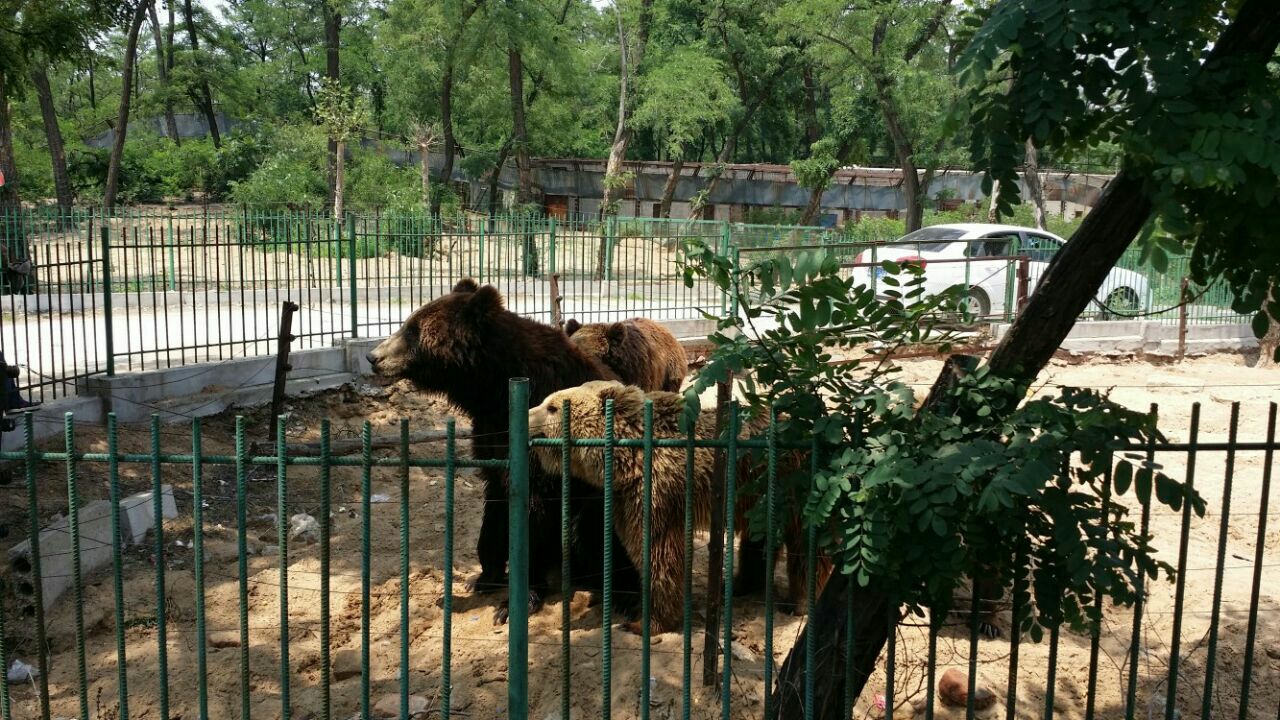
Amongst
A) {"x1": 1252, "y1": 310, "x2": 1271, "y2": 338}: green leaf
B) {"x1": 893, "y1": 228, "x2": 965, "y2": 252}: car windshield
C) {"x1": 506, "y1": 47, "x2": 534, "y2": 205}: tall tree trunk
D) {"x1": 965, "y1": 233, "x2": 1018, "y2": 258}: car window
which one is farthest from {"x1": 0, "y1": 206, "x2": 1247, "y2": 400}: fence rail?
{"x1": 506, "y1": 47, "x2": 534, "y2": 205}: tall tree trunk

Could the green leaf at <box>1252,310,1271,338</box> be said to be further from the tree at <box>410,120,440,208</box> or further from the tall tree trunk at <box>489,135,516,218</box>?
the tall tree trunk at <box>489,135,516,218</box>

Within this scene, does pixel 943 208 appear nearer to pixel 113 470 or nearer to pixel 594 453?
pixel 594 453

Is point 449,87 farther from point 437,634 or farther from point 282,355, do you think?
point 437,634

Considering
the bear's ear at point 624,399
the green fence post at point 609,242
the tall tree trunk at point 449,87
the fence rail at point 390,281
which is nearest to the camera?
the bear's ear at point 624,399

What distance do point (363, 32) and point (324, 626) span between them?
42.0 metres

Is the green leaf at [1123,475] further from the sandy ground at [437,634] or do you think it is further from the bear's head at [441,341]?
the bear's head at [441,341]

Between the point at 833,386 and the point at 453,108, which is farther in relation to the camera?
the point at 453,108

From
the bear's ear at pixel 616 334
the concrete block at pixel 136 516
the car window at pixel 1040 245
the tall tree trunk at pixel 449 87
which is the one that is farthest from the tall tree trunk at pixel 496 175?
the concrete block at pixel 136 516

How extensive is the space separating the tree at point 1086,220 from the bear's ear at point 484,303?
141 inches

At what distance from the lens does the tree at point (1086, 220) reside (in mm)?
3371

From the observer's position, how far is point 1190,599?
674 centimetres

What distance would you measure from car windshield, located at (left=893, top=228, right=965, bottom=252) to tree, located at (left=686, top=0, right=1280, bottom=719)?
14.0 m

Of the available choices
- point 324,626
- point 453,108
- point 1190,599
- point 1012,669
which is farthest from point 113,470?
point 453,108

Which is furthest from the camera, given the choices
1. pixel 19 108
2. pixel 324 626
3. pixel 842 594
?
pixel 19 108
